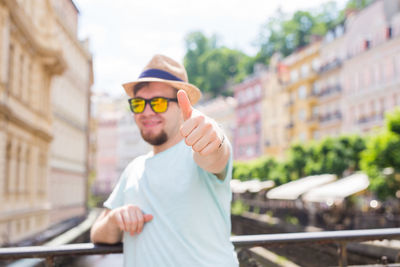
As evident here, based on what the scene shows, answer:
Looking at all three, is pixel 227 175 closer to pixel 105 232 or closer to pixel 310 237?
pixel 105 232

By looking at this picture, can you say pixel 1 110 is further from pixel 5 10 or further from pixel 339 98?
pixel 339 98

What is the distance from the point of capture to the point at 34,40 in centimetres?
1794

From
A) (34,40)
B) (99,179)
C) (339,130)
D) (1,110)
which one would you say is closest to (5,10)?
(1,110)

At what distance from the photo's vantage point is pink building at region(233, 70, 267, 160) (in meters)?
54.3

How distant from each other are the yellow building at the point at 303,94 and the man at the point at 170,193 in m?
42.6

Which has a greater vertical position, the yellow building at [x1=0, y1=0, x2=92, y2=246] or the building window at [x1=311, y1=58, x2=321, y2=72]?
the building window at [x1=311, y1=58, x2=321, y2=72]

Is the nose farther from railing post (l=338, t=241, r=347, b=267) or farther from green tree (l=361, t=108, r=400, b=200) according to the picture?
green tree (l=361, t=108, r=400, b=200)

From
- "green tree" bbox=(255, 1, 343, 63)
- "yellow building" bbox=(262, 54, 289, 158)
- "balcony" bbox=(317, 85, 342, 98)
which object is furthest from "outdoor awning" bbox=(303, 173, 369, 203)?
"green tree" bbox=(255, 1, 343, 63)

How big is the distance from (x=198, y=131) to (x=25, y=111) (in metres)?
16.9

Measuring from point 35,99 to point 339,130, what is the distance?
26.8 m

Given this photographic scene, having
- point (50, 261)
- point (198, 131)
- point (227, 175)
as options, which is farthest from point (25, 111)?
point (198, 131)

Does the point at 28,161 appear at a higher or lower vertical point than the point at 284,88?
lower

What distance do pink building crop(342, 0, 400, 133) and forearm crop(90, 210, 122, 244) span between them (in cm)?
3110

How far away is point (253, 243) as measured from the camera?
242cm
